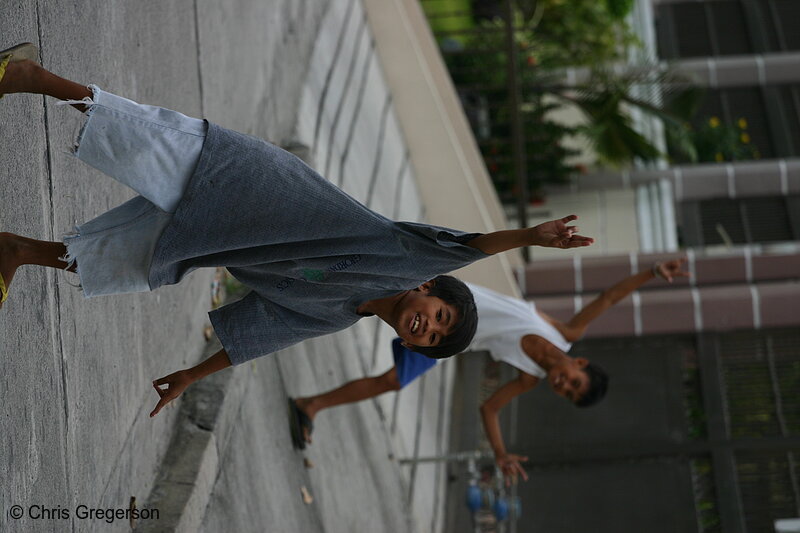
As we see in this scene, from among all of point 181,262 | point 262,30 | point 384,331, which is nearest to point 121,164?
point 181,262

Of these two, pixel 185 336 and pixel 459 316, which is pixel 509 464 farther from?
pixel 459 316

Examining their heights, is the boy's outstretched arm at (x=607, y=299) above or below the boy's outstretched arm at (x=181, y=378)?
above

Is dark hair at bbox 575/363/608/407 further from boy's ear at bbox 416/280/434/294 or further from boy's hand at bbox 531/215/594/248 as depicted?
boy's hand at bbox 531/215/594/248

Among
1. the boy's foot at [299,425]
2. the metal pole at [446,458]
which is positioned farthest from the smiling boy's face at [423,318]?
the metal pole at [446,458]

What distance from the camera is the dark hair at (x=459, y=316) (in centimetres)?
301

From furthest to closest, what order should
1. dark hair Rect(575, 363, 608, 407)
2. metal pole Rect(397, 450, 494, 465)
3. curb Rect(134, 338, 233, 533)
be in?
metal pole Rect(397, 450, 494, 465) < dark hair Rect(575, 363, 608, 407) < curb Rect(134, 338, 233, 533)

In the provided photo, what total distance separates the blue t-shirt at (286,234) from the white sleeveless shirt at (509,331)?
2427mm

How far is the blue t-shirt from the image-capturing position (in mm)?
Answer: 2670

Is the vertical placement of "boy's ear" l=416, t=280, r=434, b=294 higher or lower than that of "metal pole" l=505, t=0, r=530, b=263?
lower

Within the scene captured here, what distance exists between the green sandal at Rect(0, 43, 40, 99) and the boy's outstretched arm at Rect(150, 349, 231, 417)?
34.8 inches

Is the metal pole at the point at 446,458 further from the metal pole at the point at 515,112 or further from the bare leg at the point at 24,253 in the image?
the bare leg at the point at 24,253

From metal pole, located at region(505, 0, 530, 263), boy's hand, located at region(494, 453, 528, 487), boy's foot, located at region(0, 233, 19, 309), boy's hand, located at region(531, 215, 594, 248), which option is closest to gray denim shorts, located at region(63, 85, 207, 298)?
boy's foot, located at region(0, 233, 19, 309)

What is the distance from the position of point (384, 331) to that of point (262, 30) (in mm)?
Result: 2030

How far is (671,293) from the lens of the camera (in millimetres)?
7676
